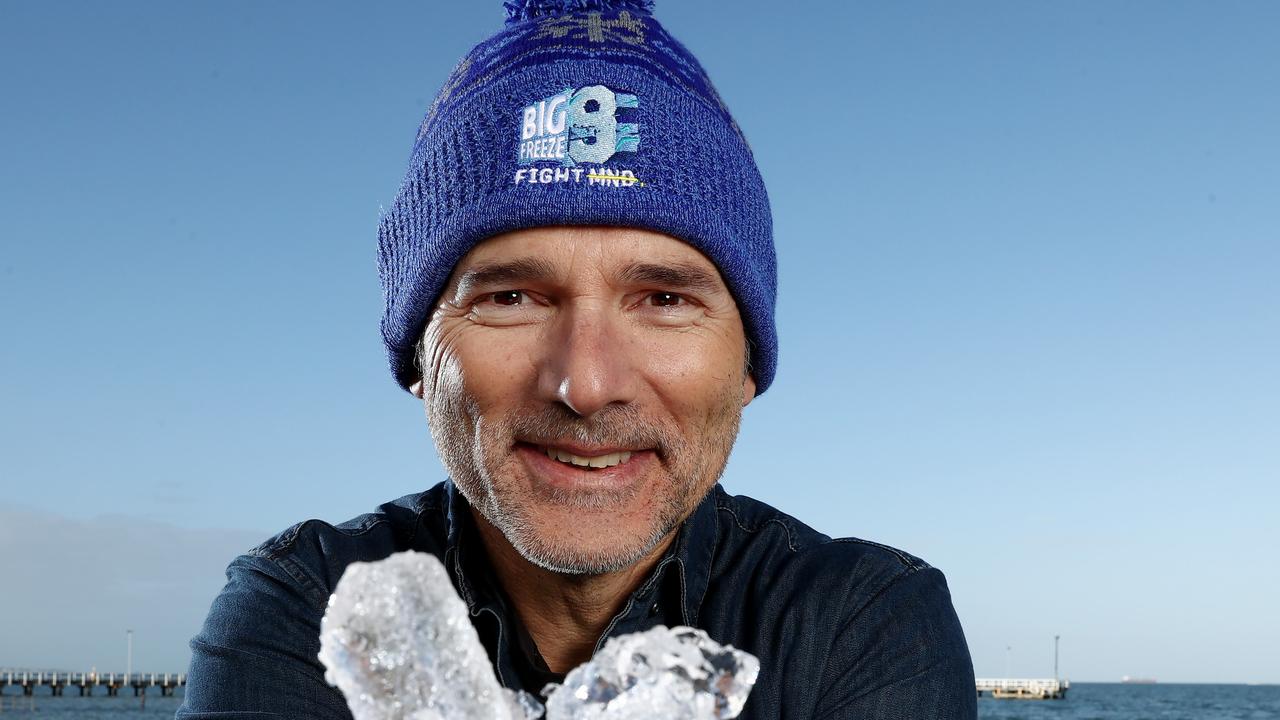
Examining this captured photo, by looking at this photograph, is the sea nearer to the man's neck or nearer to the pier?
the pier

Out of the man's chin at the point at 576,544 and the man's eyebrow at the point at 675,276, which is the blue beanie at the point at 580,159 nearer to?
the man's eyebrow at the point at 675,276

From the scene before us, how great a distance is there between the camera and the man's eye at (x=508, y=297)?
2.41m

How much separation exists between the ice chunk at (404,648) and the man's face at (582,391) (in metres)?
1.04

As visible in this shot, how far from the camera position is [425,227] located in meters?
2.69

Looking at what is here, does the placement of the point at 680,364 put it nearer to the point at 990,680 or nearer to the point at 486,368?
the point at 486,368

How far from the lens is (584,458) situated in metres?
2.31

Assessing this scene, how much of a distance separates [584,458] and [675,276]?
0.44m

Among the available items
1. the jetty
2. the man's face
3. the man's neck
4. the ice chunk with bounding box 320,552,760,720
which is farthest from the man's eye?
the jetty

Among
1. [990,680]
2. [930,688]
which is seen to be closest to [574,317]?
[930,688]

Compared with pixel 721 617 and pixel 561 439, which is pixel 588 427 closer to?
pixel 561 439

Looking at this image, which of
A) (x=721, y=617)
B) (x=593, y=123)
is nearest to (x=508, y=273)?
(x=593, y=123)

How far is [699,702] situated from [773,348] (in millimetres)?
1747

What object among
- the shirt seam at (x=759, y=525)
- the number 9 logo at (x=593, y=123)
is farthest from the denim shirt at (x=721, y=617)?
the number 9 logo at (x=593, y=123)

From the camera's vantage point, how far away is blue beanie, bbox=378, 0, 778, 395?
244 centimetres
